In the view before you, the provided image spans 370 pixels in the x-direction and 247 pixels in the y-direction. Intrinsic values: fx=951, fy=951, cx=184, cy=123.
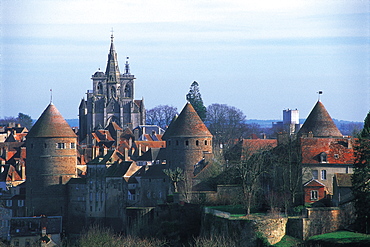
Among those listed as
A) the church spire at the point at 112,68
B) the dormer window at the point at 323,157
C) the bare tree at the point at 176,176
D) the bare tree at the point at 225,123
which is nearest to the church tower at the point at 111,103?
the church spire at the point at 112,68

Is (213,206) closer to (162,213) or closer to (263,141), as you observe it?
(162,213)

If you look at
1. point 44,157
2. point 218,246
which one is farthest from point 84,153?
point 218,246

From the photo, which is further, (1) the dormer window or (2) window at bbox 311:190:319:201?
(1) the dormer window

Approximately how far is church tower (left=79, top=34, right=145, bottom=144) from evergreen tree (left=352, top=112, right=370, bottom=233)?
81.6 metres

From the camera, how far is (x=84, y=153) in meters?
98.4

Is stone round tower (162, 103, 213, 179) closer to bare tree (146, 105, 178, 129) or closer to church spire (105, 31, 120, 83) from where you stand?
church spire (105, 31, 120, 83)

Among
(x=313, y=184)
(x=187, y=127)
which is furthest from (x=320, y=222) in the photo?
(x=187, y=127)

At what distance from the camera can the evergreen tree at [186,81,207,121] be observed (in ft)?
437

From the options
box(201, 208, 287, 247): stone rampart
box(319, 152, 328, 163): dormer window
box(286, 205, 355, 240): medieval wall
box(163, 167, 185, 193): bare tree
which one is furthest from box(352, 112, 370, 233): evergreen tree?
box(163, 167, 185, 193): bare tree

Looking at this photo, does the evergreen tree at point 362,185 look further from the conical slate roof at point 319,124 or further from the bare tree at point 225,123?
the bare tree at point 225,123

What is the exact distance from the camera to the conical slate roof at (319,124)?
67.1 meters

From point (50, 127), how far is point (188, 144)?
49.4 ft

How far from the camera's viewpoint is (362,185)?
2020 inches

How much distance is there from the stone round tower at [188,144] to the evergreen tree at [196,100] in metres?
60.6
